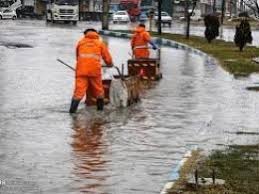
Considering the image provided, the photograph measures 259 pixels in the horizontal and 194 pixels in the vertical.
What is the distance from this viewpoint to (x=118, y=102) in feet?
49.2

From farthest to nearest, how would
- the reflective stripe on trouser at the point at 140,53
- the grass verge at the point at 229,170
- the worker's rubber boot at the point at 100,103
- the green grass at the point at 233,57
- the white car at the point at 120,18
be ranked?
1. the white car at the point at 120,18
2. the green grass at the point at 233,57
3. the reflective stripe on trouser at the point at 140,53
4. the worker's rubber boot at the point at 100,103
5. the grass verge at the point at 229,170

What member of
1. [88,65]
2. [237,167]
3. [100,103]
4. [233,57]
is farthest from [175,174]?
[233,57]

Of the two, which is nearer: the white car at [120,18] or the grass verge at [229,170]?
the grass verge at [229,170]

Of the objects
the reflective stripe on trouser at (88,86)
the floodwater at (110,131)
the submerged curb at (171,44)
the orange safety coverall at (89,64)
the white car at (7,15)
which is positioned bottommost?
the white car at (7,15)

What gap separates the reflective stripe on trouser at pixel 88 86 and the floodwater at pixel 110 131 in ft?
1.17

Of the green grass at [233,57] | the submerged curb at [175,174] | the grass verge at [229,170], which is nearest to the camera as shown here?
the grass verge at [229,170]

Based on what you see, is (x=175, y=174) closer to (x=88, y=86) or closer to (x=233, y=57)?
(x=88, y=86)

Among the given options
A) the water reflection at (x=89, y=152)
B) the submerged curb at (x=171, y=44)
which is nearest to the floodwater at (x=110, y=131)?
the water reflection at (x=89, y=152)

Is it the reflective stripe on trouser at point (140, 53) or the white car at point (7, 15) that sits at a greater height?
the reflective stripe on trouser at point (140, 53)

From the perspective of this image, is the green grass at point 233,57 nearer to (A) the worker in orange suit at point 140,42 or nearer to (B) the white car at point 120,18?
(A) the worker in orange suit at point 140,42

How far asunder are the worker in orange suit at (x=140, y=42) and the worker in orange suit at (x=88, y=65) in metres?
7.42

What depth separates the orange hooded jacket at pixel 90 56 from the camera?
13.8 m

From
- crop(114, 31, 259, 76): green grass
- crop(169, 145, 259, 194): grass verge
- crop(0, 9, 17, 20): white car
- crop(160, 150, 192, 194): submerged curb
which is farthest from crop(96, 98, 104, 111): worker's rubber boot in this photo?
crop(0, 9, 17, 20): white car

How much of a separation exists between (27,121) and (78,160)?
11.2 feet
